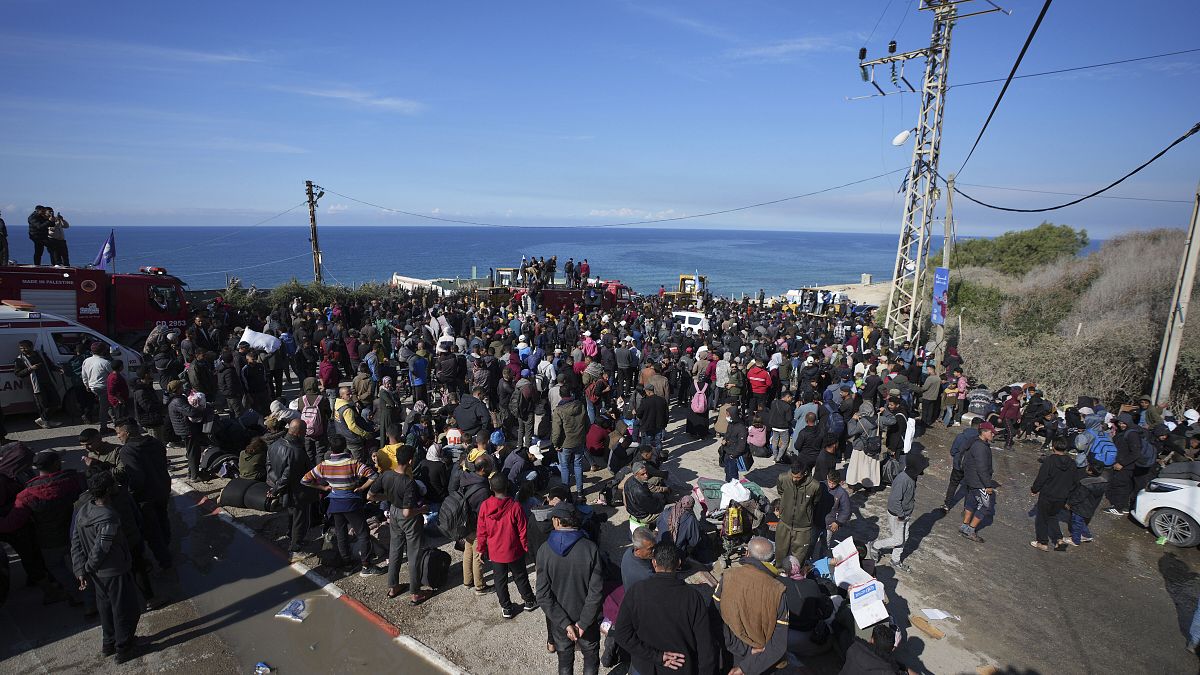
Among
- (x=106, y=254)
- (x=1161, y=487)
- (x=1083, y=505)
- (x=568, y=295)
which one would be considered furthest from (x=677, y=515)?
(x=106, y=254)

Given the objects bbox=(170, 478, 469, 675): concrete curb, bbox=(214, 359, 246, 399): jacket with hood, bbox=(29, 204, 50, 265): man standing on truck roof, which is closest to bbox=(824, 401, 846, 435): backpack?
bbox=(170, 478, 469, 675): concrete curb

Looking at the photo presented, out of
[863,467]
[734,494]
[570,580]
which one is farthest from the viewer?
[863,467]

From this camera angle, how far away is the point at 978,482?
763cm

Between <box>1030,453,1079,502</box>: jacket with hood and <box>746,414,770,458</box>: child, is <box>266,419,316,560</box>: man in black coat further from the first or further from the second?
<box>1030,453,1079,502</box>: jacket with hood

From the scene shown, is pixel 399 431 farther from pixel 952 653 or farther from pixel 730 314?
pixel 730 314

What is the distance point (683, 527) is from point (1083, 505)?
6.04 metres

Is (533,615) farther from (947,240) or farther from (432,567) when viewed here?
(947,240)

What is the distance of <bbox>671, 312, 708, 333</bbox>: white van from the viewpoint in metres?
20.6

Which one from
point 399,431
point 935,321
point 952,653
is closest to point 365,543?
point 399,431

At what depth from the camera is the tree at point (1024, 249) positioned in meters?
38.8

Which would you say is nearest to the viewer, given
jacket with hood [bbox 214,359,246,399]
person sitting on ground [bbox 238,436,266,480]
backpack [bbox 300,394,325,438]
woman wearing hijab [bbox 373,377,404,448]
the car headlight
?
person sitting on ground [bbox 238,436,266,480]

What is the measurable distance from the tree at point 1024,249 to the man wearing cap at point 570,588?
4051 centimetres

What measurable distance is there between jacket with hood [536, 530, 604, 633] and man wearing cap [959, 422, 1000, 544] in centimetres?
587

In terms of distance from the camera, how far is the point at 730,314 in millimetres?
23984
